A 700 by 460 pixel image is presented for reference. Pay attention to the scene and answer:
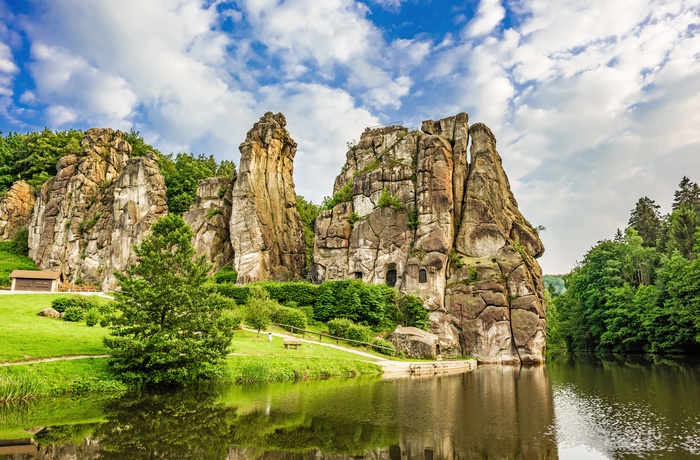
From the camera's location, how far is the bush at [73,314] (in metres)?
36.9

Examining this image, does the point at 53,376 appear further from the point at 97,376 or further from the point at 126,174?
the point at 126,174

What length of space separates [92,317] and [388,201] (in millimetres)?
38003

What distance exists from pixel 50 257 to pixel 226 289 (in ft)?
128

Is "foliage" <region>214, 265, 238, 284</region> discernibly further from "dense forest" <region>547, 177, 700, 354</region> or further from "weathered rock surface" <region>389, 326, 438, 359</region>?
"dense forest" <region>547, 177, 700, 354</region>

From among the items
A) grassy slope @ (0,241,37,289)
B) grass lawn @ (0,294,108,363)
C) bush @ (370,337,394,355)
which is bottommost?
bush @ (370,337,394,355)

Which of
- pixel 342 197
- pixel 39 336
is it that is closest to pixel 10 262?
pixel 342 197

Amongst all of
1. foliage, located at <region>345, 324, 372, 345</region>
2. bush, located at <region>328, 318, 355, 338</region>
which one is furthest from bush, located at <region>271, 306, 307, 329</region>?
foliage, located at <region>345, 324, 372, 345</region>

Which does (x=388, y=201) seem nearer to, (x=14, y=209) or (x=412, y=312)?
(x=412, y=312)

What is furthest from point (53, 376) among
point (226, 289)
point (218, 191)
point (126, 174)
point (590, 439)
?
point (126, 174)

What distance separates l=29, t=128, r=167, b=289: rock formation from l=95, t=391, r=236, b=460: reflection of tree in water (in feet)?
178

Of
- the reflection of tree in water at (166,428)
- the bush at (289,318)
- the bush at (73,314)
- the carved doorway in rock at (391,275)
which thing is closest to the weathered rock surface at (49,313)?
the bush at (73,314)

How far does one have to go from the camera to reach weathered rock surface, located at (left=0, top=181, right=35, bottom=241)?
79375 mm

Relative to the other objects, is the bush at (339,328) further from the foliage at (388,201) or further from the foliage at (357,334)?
the foliage at (388,201)

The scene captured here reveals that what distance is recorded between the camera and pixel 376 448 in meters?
14.0
